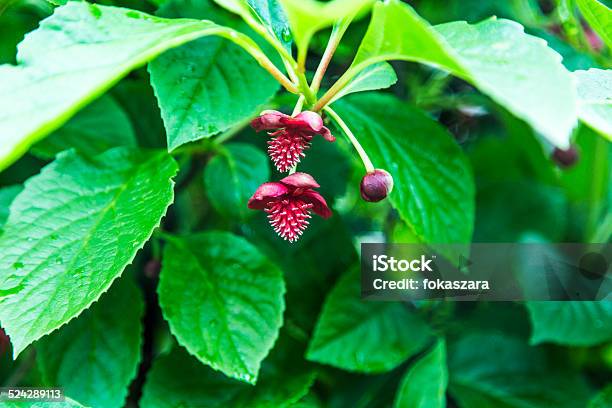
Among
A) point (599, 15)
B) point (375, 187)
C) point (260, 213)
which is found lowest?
point (260, 213)

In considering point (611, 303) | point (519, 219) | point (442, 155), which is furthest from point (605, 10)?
point (519, 219)

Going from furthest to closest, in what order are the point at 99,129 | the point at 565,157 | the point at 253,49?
the point at 565,157 → the point at 99,129 → the point at 253,49

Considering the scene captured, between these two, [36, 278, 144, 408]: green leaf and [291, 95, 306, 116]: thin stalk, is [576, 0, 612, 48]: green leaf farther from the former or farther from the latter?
[36, 278, 144, 408]: green leaf

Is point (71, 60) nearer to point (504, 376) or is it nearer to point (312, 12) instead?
point (312, 12)

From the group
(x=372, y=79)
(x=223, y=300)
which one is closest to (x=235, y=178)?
(x=223, y=300)

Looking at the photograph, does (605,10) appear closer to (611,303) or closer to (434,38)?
(434,38)

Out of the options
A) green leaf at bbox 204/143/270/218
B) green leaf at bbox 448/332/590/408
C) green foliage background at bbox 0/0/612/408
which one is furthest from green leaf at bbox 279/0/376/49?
green leaf at bbox 448/332/590/408

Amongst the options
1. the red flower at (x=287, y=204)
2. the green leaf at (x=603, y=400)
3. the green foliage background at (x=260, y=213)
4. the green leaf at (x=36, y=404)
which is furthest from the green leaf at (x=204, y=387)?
the green leaf at (x=603, y=400)
